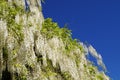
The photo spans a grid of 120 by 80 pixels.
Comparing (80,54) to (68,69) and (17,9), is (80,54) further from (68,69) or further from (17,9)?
(17,9)

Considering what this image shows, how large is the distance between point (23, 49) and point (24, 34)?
78.0 inches

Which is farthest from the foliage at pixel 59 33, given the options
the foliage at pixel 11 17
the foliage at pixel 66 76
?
the foliage at pixel 66 76

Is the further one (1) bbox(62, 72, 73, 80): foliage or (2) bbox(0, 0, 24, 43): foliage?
(1) bbox(62, 72, 73, 80): foliage

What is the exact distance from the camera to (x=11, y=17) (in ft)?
102

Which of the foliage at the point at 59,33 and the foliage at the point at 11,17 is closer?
the foliage at the point at 11,17

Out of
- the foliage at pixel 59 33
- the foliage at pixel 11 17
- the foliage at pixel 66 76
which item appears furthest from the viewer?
the foliage at pixel 59 33

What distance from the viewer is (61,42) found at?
35.0m

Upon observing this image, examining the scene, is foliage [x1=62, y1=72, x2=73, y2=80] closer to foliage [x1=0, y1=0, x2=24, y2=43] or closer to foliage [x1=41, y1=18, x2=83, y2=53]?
foliage [x1=41, y1=18, x2=83, y2=53]

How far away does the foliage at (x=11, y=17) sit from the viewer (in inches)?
1152

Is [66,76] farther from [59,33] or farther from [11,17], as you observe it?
[11,17]

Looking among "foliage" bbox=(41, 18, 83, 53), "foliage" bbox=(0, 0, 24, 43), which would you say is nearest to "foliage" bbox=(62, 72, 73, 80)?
"foliage" bbox=(41, 18, 83, 53)

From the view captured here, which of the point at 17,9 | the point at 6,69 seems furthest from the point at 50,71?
the point at 17,9

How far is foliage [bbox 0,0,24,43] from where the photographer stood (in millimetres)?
29266

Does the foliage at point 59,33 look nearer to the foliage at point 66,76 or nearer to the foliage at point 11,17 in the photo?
the foliage at point 11,17
